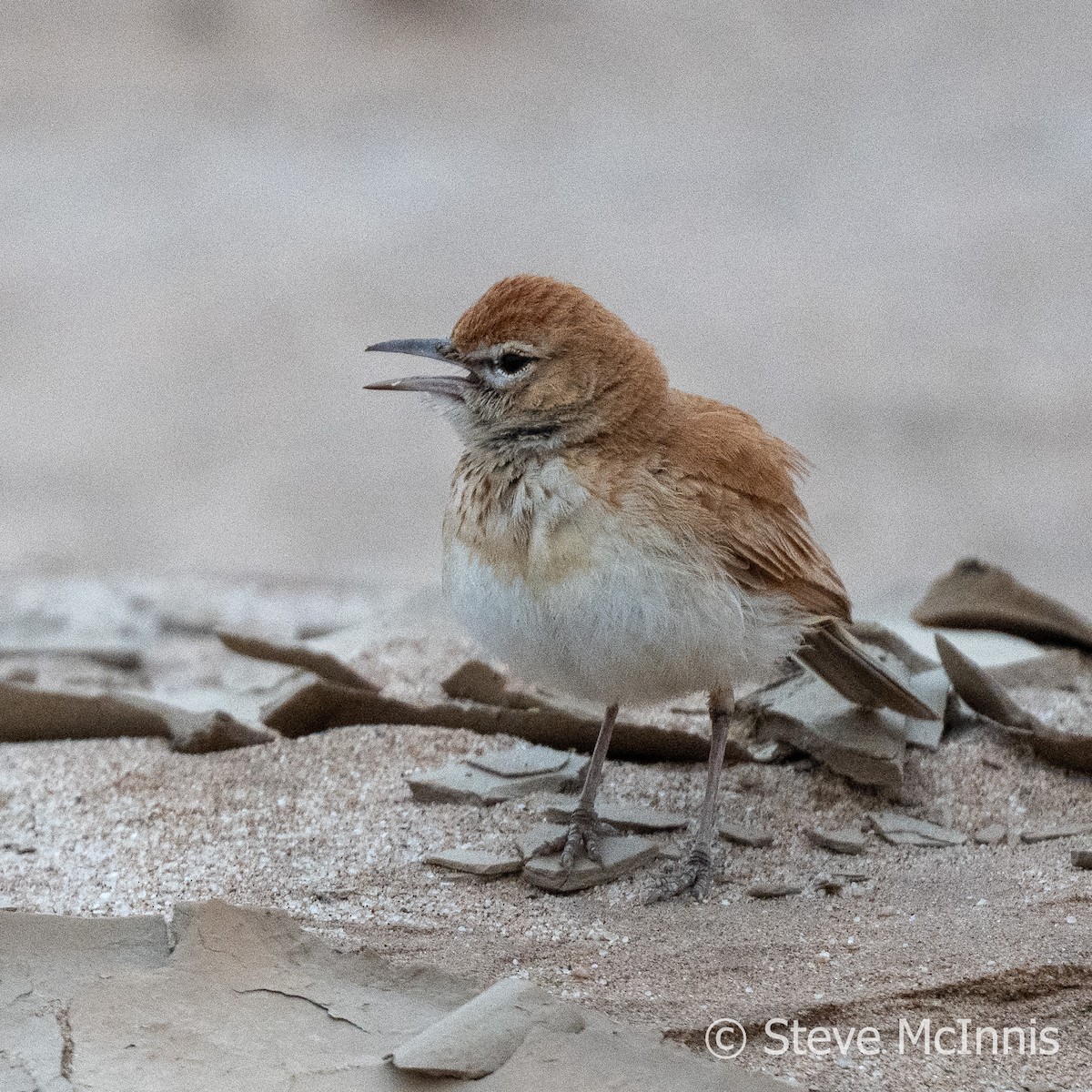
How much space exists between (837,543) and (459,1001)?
22.7 ft

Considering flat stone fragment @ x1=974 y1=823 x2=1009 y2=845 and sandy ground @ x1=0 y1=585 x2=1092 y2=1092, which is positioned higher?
flat stone fragment @ x1=974 y1=823 x2=1009 y2=845

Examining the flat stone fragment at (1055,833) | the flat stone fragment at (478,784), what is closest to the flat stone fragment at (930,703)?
the flat stone fragment at (1055,833)

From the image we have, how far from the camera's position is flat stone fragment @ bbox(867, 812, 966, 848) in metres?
4.48

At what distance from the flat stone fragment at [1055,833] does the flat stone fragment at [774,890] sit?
81cm

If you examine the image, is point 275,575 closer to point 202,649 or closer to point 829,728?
point 202,649

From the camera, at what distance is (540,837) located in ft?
14.4

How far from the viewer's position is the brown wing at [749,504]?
4.27 meters

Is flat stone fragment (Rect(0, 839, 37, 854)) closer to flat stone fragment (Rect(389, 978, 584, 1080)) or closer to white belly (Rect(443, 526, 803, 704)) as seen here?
white belly (Rect(443, 526, 803, 704))

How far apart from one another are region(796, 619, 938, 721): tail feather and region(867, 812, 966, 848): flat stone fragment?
0.43 meters

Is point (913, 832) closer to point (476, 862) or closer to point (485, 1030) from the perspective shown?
point (476, 862)

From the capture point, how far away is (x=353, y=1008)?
10.3 feet

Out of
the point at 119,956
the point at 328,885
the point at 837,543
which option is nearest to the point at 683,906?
the point at 328,885

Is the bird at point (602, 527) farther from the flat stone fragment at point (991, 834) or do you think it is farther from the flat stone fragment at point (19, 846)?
the flat stone fragment at point (19, 846)

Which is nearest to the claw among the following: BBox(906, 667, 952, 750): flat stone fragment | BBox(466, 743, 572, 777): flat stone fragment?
BBox(466, 743, 572, 777): flat stone fragment
